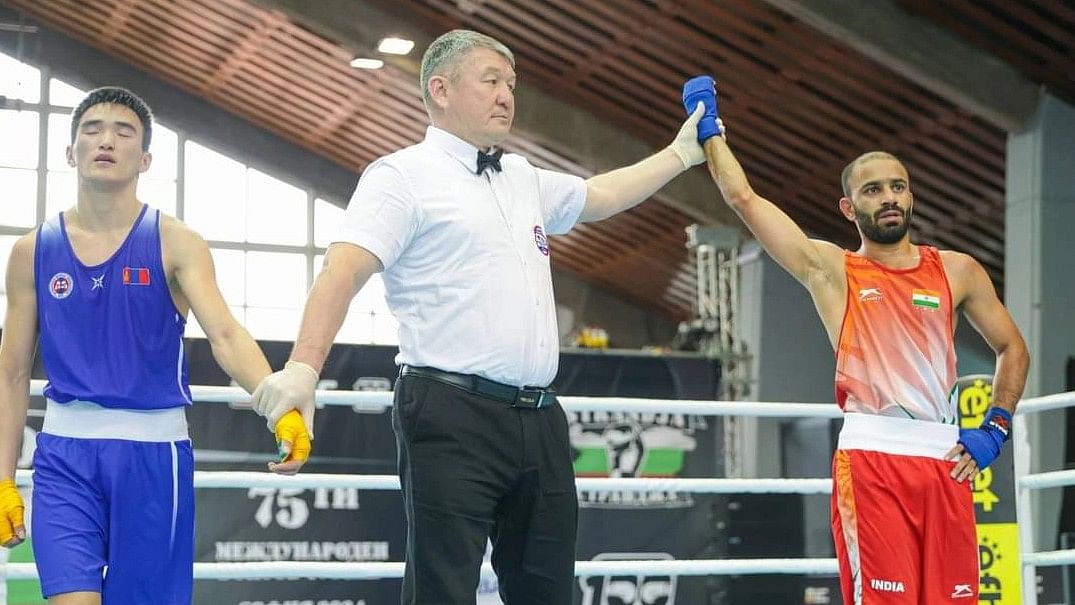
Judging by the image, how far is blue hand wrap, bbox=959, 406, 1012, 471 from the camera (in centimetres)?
301

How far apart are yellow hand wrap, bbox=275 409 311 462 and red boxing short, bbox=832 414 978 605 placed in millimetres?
1419

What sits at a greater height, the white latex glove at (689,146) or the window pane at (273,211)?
the window pane at (273,211)

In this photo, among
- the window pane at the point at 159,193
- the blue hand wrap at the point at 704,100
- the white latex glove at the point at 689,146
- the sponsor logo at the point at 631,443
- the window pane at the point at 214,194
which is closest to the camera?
the white latex glove at the point at 689,146

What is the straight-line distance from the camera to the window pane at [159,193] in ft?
51.8

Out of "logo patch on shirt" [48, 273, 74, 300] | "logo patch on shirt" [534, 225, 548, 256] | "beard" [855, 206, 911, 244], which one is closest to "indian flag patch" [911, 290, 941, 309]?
"beard" [855, 206, 911, 244]

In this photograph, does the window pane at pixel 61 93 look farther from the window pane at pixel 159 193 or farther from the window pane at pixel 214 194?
the window pane at pixel 214 194

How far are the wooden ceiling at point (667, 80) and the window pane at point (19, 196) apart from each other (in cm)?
178

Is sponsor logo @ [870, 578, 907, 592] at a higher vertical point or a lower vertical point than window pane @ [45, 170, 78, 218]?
lower

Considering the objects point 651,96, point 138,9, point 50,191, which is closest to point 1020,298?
point 651,96

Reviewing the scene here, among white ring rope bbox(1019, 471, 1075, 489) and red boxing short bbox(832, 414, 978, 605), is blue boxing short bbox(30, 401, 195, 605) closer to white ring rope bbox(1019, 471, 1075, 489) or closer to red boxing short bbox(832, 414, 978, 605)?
red boxing short bbox(832, 414, 978, 605)

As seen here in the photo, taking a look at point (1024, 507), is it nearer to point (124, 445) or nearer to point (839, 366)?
point (839, 366)

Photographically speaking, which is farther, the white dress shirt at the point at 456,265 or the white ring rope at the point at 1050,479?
the white ring rope at the point at 1050,479

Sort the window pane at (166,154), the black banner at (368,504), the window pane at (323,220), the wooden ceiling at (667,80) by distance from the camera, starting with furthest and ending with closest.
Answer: the window pane at (323,220) < the window pane at (166,154) < the wooden ceiling at (667,80) < the black banner at (368,504)

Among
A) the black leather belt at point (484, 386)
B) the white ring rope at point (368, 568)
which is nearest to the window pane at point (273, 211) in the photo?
→ the white ring rope at point (368, 568)
